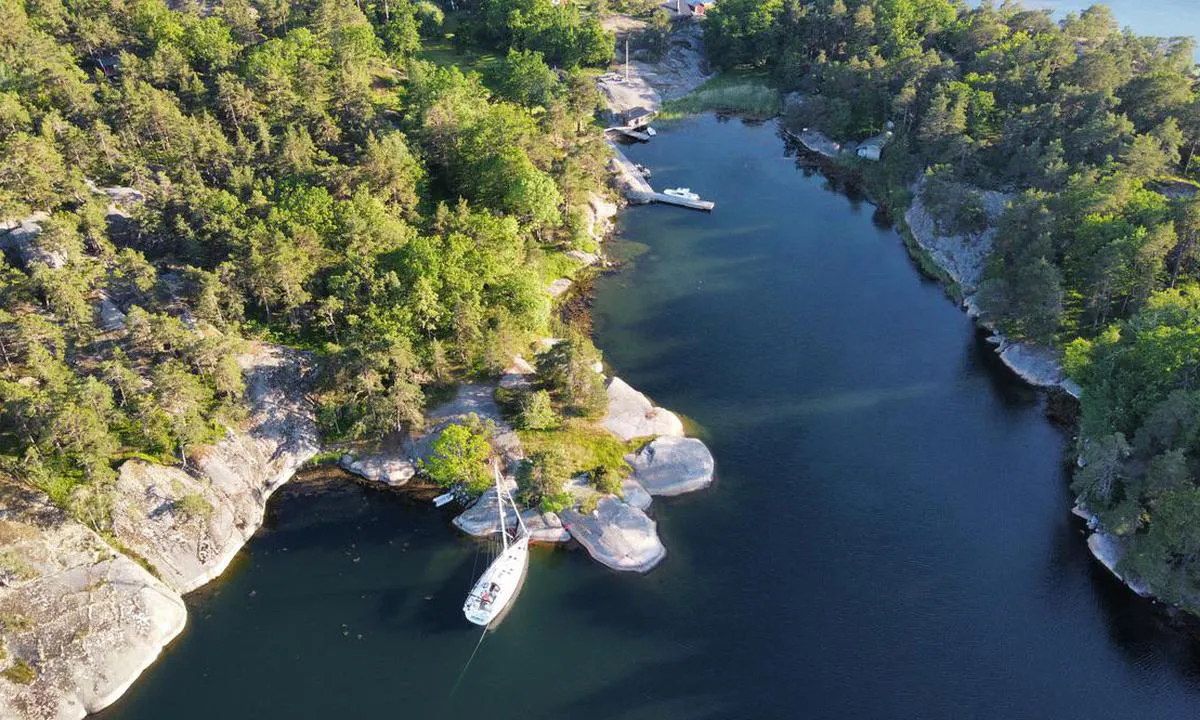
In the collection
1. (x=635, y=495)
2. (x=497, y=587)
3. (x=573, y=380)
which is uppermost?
(x=573, y=380)

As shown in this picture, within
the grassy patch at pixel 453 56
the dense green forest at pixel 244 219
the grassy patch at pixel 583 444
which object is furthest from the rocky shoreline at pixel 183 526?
the grassy patch at pixel 453 56

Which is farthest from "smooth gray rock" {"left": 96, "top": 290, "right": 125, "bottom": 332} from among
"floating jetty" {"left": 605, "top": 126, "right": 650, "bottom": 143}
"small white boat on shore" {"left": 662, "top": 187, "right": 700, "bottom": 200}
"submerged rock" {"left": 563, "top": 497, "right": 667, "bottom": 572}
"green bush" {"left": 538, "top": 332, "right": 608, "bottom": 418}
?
"floating jetty" {"left": 605, "top": 126, "right": 650, "bottom": 143}

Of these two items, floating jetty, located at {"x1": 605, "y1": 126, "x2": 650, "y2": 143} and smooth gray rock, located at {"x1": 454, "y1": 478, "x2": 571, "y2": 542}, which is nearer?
smooth gray rock, located at {"x1": 454, "y1": 478, "x2": 571, "y2": 542}

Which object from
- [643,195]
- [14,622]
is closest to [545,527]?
[14,622]

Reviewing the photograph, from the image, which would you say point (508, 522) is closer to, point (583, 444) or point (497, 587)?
point (497, 587)

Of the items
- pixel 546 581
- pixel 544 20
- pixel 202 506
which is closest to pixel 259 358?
pixel 202 506

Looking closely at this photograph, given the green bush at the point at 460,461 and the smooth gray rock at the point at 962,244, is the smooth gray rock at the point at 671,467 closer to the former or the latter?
the green bush at the point at 460,461

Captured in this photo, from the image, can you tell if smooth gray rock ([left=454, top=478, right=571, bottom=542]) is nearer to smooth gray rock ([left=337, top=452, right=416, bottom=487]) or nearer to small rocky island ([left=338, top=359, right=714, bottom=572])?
small rocky island ([left=338, top=359, right=714, bottom=572])
